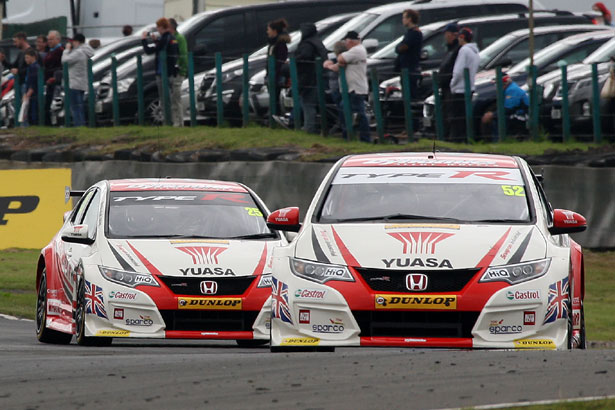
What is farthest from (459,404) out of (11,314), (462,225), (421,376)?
(11,314)

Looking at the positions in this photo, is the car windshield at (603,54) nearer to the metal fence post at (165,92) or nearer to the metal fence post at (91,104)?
the metal fence post at (165,92)

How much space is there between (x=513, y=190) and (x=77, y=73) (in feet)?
55.1

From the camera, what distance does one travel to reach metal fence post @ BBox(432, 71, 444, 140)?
66.9 ft

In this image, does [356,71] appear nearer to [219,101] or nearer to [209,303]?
[219,101]

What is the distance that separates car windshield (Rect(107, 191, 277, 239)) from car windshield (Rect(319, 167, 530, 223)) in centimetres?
188

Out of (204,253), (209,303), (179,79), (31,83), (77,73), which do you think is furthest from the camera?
(31,83)

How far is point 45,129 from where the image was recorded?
26.4m

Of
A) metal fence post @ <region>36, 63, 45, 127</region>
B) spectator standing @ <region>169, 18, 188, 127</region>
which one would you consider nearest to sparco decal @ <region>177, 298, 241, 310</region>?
spectator standing @ <region>169, 18, 188, 127</region>

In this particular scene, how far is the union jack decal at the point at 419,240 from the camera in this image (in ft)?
29.1

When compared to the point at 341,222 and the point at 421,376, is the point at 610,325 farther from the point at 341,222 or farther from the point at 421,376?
the point at 421,376

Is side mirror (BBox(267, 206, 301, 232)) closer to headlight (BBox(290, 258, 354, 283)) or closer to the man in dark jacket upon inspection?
headlight (BBox(290, 258, 354, 283))

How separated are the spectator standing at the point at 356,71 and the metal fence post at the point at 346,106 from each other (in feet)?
0.19

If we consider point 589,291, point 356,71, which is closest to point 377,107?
point 356,71

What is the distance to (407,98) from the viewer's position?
68.3 ft
